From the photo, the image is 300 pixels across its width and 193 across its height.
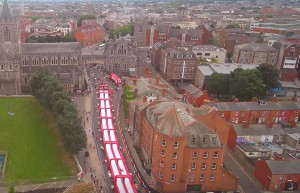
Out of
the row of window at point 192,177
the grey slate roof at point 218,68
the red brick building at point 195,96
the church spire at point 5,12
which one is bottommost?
the row of window at point 192,177

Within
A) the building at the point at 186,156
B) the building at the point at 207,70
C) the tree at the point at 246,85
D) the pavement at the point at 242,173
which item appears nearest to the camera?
the building at the point at 186,156

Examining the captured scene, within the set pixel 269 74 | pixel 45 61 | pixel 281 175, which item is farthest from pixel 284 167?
pixel 45 61

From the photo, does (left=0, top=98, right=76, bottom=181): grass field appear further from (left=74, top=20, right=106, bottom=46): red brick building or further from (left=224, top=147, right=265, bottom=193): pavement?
(left=74, top=20, right=106, bottom=46): red brick building

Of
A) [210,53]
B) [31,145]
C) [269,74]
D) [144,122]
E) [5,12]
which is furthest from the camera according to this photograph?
[210,53]

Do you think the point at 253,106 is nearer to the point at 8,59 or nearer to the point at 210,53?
the point at 210,53

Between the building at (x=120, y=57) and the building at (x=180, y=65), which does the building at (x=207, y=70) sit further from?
the building at (x=120, y=57)

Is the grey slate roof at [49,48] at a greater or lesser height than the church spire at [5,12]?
lesser

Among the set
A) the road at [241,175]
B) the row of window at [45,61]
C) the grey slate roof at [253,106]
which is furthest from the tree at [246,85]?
the row of window at [45,61]
